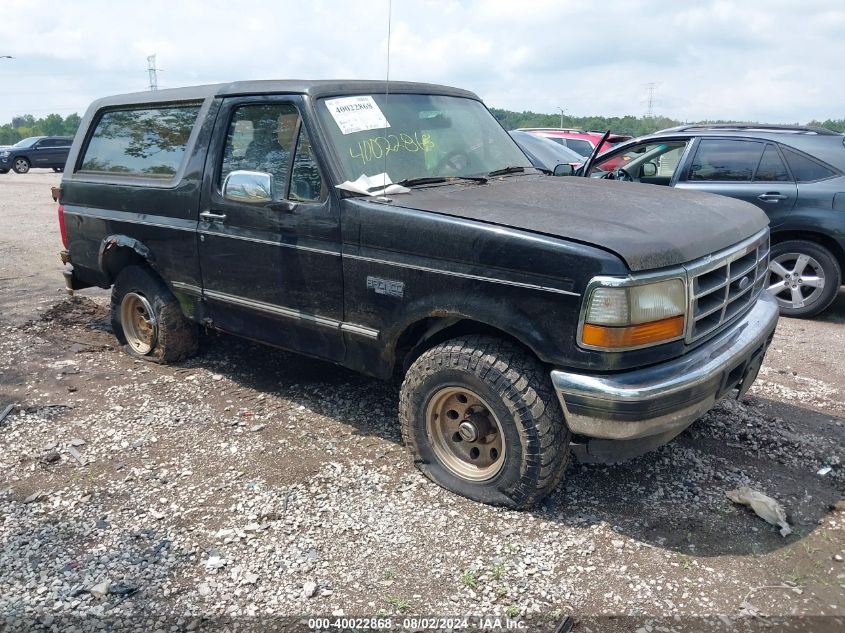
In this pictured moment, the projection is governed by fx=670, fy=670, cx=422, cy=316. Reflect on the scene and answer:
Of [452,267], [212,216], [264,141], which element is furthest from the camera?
[212,216]

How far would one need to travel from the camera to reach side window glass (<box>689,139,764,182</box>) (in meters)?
6.57

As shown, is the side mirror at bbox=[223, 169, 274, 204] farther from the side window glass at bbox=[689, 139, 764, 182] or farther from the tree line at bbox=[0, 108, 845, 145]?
the tree line at bbox=[0, 108, 845, 145]

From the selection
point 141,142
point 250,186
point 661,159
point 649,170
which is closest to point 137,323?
point 141,142

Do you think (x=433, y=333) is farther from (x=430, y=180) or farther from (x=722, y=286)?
(x=722, y=286)

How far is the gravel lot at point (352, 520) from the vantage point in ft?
8.77

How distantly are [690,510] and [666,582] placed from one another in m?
0.60

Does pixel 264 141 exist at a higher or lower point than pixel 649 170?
higher

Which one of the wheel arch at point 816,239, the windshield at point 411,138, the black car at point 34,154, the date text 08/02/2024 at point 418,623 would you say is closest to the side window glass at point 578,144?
the wheel arch at point 816,239

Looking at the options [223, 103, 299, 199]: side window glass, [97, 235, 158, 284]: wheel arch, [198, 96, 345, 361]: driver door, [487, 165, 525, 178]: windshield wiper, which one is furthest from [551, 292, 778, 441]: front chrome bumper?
[97, 235, 158, 284]: wheel arch

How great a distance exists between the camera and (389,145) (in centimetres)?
382

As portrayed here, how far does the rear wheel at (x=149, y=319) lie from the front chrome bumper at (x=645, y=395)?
3.21 metres

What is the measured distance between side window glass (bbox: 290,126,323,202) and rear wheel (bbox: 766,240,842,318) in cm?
471

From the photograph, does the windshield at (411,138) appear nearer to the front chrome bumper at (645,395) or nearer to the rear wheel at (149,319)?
the front chrome bumper at (645,395)

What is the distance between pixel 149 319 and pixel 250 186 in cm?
194
